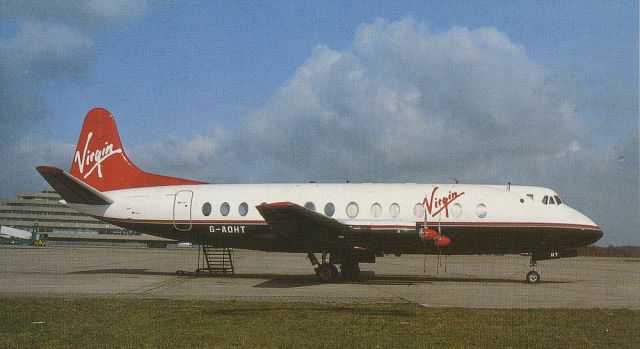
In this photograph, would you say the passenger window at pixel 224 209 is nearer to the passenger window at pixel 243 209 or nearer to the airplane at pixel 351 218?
the airplane at pixel 351 218

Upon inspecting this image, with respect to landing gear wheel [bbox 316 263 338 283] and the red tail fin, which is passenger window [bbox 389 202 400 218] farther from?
the red tail fin

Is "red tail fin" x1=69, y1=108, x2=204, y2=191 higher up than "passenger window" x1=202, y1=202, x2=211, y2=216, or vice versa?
"red tail fin" x1=69, y1=108, x2=204, y2=191

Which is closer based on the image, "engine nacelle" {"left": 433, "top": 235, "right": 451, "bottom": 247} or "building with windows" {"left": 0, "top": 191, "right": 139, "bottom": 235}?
"engine nacelle" {"left": 433, "top": 235, "right": 451, "bottom": 247}

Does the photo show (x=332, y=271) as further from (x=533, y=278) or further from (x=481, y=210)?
(x=533, y=278)

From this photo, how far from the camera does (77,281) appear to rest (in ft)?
62.7

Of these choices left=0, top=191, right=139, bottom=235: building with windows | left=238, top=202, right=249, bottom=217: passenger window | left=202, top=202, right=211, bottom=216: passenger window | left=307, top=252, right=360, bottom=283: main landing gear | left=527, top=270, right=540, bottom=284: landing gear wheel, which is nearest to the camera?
left=307, top=252, right=360, bottom=283: main landing gear

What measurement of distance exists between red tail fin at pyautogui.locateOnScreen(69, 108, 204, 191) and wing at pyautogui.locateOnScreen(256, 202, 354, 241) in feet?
18.4

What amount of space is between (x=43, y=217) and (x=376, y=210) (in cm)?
13108

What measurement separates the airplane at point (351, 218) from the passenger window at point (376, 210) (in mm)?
37

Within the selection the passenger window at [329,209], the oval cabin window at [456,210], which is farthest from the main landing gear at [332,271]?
the oval cabin window at [456,210]

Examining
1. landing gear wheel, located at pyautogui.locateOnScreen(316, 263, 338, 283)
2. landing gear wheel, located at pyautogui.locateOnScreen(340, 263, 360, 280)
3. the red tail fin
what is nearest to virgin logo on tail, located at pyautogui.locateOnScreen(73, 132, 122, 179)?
the red tail fin

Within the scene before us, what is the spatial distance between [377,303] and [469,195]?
27.7 feet

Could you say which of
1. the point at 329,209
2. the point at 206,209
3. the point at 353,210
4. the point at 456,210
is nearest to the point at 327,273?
the point at 329,209

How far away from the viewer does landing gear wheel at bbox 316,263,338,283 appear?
20.5 meters
